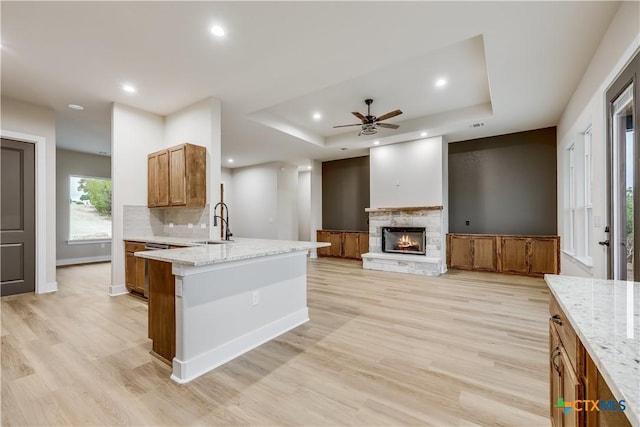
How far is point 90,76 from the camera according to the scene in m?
3.61

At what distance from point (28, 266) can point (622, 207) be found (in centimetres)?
751

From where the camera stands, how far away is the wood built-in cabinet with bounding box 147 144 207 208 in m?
4.10

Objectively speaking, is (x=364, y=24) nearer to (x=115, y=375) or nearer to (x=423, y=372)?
(x=423, y=372)

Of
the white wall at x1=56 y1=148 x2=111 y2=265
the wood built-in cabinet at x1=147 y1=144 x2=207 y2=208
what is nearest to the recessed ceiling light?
the wood built-in cabinet at x1=147 y1=144 x2=207 y2=208

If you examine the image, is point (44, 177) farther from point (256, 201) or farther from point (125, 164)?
point (256, 201)

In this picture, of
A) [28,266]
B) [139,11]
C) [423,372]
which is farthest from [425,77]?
[28,266]

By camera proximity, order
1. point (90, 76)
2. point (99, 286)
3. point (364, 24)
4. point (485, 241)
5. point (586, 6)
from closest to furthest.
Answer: point (586, 6), point (364, 24), point (90, 76), point (99, 286), point (485, 241)

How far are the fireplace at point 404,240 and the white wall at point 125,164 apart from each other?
16.4ft

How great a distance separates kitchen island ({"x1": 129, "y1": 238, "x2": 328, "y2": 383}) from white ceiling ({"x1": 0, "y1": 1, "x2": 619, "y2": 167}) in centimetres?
210

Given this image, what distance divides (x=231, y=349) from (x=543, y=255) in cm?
588

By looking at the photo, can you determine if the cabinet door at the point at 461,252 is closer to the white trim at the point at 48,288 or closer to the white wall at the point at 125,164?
the white wall at the point at 125,164

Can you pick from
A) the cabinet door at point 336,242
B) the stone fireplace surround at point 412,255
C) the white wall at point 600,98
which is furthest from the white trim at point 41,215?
the white wall at point 600,98

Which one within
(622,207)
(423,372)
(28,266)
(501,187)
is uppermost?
(501,187)

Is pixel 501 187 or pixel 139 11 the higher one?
pixel 139 11
